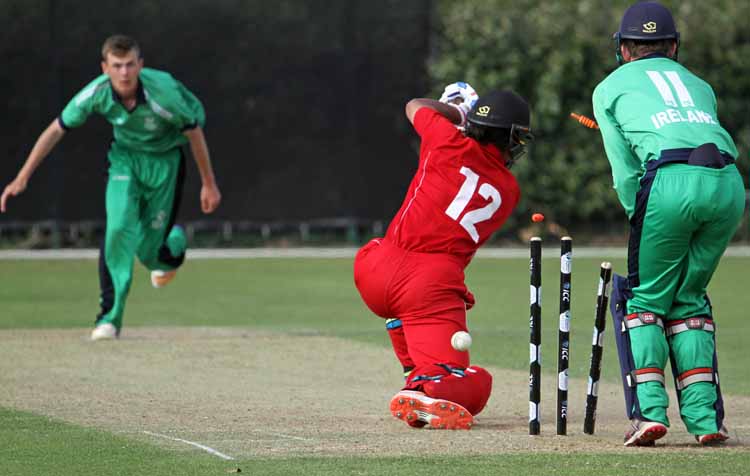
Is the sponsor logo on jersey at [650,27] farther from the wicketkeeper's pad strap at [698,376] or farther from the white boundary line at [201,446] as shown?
the white boundary line at [201,446]

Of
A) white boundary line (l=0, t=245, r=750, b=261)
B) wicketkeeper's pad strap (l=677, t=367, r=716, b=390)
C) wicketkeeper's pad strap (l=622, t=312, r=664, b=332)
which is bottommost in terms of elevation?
white boundary line (l=0, t=245, r=750, b=261)

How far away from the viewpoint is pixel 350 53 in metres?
21.0

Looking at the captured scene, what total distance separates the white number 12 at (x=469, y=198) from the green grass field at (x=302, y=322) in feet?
4.86

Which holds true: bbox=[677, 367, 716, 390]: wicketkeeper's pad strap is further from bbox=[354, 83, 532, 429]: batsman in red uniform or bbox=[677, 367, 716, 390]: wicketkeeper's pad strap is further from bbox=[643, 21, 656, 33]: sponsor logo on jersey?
bbox=[643, 21, 656, 33]: sponsor logo on jersey

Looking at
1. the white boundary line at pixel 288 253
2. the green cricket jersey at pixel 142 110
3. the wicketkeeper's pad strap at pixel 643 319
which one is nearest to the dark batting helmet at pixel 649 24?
the wicketkeeper's pad strap at pixel 643 319

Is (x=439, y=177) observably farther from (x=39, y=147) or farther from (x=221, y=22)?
(x=221, y=22)

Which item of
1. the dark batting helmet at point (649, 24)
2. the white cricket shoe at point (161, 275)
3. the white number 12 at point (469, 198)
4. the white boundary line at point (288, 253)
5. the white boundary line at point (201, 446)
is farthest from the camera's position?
the white boundary line at point (288, 253)

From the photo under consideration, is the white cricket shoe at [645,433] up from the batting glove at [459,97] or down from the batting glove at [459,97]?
down

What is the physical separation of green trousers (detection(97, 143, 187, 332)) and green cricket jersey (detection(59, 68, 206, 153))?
21 cm

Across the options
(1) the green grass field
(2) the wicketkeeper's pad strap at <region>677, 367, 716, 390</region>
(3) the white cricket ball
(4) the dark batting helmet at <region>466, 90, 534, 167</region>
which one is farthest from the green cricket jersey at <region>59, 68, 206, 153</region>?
(2) the wicketkeeper's pad strap at <region>677, 367, 716, 390</region>

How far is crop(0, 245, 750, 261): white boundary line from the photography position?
19453 mm

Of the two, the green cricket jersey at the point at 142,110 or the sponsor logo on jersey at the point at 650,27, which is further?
the green cricket jersey at the point at 142,110

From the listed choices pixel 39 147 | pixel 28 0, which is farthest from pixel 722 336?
pixel 28 0

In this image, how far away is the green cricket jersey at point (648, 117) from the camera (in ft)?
21.2
